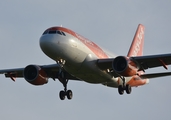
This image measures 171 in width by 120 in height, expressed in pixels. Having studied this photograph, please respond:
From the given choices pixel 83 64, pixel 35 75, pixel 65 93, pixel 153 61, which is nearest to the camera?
pixel 83 64

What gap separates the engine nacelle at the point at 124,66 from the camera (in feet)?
157

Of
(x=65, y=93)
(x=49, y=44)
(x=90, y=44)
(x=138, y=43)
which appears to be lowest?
(x=65, y=93)

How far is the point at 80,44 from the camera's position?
47594 mm

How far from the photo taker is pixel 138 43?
64062 mm

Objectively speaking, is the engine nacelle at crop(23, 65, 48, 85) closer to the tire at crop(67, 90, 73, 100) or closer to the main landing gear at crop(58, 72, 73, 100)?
the main landing gear at crop(58, 72, 73, 100)

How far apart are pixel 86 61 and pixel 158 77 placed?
8496 mm

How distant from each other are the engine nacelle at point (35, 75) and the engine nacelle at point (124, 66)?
8167 millimetres

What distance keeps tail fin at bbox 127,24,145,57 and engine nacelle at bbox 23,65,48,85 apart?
1130cm

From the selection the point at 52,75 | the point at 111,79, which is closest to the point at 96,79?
the point at 111,79

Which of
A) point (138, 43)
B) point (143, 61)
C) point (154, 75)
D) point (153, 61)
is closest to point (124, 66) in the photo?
point (143, 61)

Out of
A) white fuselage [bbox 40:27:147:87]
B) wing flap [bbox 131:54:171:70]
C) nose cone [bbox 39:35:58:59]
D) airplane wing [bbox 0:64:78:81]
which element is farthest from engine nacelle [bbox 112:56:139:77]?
airplane wing [bbox 0:64:78:81]

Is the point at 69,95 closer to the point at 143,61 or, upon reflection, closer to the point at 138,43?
the point at 143,61

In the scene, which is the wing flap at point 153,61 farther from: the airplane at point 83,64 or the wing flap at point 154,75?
the wing flap at point 154,75

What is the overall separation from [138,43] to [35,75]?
16052mm
